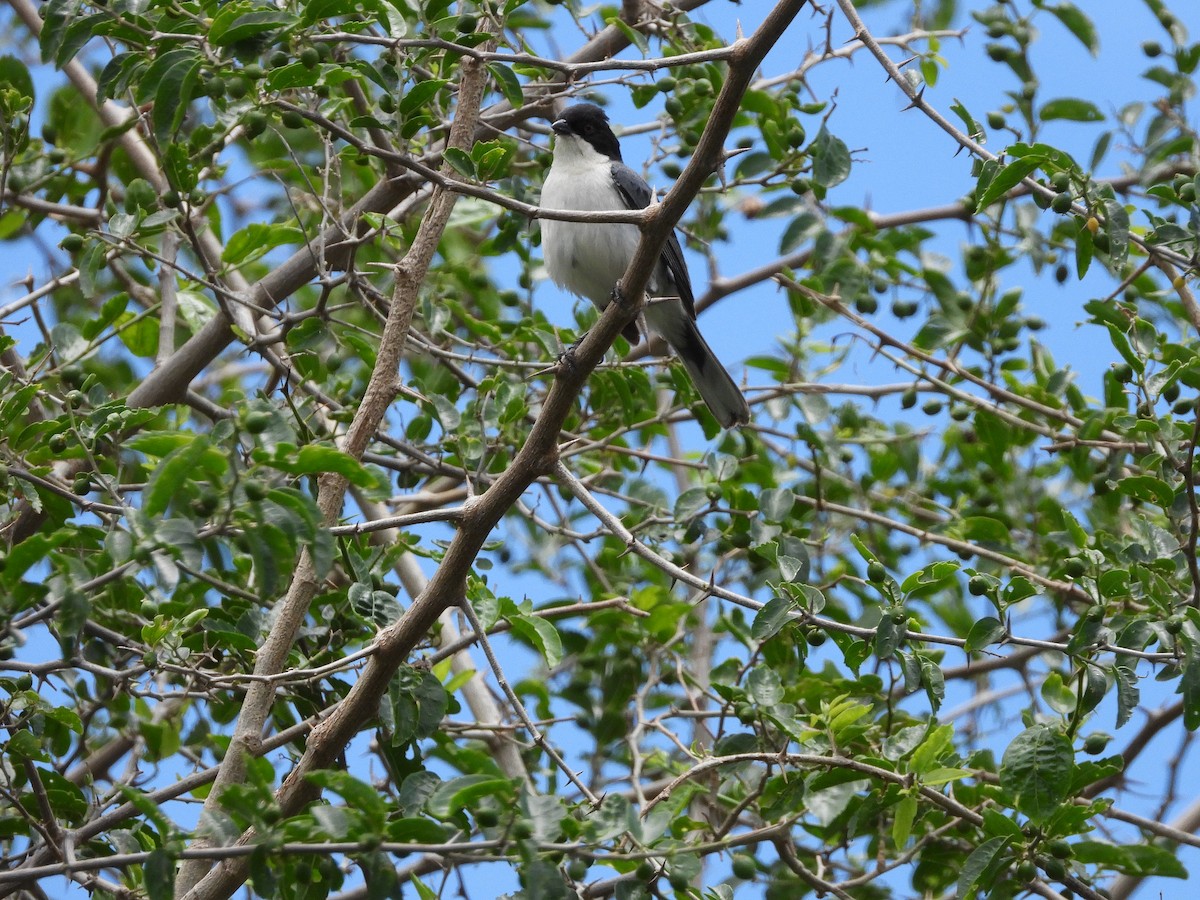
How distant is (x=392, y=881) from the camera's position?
259cm

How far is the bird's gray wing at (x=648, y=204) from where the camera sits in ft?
19.8

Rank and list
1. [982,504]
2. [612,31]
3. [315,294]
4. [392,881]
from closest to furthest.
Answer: [392,881]
[612,31]
[982,504]
[315,294]

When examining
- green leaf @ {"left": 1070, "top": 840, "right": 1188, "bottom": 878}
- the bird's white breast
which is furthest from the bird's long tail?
green leaf @ {"left": 1070, "top": 840, "right": 1188, "bottom": 878}

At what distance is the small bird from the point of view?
239 inches

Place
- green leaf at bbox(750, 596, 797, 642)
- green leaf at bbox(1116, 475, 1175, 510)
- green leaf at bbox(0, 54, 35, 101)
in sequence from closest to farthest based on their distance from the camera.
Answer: green leaf at bbox(750, 596, 797, 642)
green leaf at bbox(1116, 475, 1175, 510)
green leaf at bbox(0, 54, 35, 101)

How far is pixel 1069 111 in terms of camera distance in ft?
17.2

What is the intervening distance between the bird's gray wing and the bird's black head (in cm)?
16

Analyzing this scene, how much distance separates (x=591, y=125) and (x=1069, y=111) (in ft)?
7.50

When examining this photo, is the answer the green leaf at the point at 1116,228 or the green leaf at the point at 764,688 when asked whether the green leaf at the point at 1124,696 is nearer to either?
the green leaf at the point at 764,688

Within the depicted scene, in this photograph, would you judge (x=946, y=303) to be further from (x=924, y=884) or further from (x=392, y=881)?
(x=392, y=881)

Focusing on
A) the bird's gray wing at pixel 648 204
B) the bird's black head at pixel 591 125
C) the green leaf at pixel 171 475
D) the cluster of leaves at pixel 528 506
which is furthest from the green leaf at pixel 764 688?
the bird's black head at pixel 591 125

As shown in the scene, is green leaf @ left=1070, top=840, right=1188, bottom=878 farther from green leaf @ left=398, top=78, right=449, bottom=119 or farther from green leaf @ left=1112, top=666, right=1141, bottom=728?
green leaf @ left=398, top=78, right=449, bottom=119

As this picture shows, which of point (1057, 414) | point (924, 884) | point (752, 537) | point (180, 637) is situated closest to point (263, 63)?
point (180, 637)

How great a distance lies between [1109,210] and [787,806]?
6.38ft
